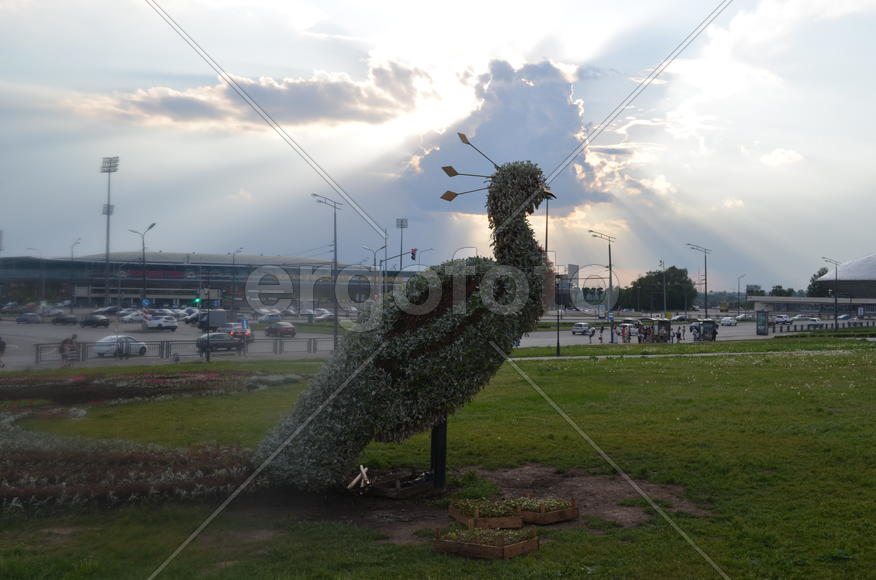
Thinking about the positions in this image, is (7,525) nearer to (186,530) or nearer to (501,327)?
(186,530)

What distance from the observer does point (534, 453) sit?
13.7 metres

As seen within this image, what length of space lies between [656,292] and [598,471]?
116046mm

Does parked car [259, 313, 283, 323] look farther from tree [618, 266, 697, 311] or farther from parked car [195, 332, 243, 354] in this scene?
tree [618, 266, 697, 311]

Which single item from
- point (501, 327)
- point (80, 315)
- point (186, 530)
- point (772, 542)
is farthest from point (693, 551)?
point (80, 315)

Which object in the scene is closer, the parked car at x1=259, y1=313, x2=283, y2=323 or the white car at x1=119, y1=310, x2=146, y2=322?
the white car at x1=119, y1=310, x2=146, y2=322

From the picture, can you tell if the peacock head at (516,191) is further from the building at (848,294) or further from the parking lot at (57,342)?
the building at (848,294)

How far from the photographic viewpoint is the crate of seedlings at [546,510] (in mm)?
9234

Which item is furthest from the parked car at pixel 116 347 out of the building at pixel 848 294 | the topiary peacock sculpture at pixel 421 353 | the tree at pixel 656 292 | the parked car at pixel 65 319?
the building at pixel 848 294

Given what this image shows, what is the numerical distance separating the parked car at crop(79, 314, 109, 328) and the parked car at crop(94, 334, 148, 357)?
628 cm

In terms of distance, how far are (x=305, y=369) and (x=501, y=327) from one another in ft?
57.3

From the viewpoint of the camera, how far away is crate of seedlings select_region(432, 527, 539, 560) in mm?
7828

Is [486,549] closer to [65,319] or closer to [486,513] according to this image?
[486,513]

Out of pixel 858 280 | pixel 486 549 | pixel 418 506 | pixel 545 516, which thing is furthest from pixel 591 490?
pixel 858 280

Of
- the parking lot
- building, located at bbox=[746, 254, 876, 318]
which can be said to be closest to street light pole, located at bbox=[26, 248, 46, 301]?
the parking lot
